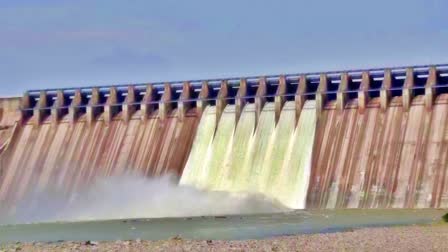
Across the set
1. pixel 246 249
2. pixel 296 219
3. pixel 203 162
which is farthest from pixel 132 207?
pixel 246 249

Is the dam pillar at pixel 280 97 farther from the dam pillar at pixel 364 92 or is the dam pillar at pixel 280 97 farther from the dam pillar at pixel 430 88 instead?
the dam pillar at pixel 430 88

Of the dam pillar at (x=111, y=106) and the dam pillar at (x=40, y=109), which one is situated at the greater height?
the dam pillar at (x=111, y=106)

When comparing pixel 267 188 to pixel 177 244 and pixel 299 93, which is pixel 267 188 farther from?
pixel 177 244

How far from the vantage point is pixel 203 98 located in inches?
2475

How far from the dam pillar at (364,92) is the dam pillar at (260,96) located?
575cm

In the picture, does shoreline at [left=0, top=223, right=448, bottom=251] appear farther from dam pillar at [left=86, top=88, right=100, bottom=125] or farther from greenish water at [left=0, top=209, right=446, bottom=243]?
dam pillar at [left=86, top=88, right=100, bottom=125]

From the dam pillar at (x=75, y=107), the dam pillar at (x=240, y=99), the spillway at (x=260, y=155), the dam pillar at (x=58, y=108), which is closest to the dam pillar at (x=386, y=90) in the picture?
the spillway at (x=260, y=155)

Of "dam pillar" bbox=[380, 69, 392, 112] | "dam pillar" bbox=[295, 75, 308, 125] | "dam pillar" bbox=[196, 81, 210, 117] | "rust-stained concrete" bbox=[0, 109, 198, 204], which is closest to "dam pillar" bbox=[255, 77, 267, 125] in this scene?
"dam pillar" bbox=[295, 75, 308, 125]

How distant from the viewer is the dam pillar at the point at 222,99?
61438mm

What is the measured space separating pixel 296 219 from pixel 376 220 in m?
3.92

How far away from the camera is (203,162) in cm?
5994

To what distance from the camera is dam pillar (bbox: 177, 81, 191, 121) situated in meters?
63.3

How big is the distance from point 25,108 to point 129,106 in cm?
826

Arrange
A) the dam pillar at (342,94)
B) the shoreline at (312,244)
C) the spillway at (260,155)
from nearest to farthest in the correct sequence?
1. the shoreline at (312,244)
2. the spillway at (260,155)
3. the dam pillar at (342,94)
